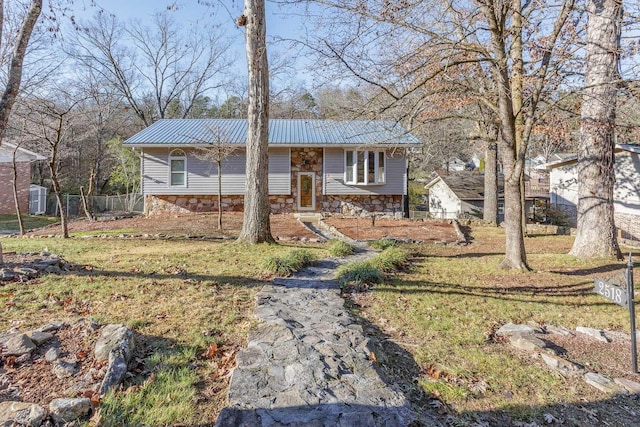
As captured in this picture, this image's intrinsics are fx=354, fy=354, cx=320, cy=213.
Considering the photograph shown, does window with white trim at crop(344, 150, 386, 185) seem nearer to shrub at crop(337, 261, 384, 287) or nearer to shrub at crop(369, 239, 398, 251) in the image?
shrub at crop(369, 239, 398, 251)

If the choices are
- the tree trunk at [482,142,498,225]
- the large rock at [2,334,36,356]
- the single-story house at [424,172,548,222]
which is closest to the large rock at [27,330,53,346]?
the large rock at [2,334,36,356]

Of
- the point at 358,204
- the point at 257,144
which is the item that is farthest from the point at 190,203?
the point at 257,144

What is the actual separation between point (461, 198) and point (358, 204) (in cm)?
735

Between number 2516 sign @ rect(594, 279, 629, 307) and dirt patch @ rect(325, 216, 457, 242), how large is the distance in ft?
21.5

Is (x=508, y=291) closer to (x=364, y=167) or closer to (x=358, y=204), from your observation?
(x=364, y=167)

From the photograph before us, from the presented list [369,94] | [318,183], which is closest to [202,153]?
[318,183]

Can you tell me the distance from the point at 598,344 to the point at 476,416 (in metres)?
2.21

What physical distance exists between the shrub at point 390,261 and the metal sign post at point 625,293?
133 inches

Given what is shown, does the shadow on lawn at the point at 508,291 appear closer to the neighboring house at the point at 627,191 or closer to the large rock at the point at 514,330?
the large rock at the point at 514,330

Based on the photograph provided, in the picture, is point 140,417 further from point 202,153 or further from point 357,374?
point 202,153

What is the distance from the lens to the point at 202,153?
16000 millimetres

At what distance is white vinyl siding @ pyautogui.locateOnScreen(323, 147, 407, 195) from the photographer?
16.5 metres

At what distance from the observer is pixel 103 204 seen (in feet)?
71.5

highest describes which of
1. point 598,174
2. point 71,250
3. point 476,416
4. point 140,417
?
point 598,174
